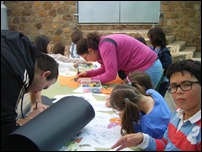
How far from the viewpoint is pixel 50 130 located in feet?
4.01

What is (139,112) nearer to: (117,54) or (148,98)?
(148,98)

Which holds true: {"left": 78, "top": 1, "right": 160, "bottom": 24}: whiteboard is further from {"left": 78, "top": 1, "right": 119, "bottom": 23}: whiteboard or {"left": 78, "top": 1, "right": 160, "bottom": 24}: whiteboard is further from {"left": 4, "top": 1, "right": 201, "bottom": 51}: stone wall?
{"left": 4, "top": 1, "right": 201, "bottom": 51}: stone wall

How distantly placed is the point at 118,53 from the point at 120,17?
14.0ft

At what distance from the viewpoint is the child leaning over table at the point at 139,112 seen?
4.89 feet

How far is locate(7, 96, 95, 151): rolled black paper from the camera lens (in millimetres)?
1173

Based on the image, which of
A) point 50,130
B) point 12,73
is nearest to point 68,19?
point 12,73

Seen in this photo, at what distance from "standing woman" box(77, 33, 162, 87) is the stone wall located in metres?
4.08

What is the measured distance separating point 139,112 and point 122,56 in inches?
37.6

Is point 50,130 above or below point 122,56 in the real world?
below

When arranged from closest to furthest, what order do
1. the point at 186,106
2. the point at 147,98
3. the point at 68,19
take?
the point at 186,106 → the point at 147,98 → the point at 68,19

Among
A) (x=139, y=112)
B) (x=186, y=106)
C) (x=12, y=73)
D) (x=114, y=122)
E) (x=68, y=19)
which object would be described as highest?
(x=68, y=19)

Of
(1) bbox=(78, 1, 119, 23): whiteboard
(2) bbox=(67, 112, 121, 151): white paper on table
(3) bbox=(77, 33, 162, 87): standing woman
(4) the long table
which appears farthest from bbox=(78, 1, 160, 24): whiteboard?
(2) bbox=(67, 112, 121, 151): white paper on table

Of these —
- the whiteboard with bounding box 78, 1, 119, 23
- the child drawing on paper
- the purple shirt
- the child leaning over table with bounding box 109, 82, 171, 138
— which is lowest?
the child drawing on paper

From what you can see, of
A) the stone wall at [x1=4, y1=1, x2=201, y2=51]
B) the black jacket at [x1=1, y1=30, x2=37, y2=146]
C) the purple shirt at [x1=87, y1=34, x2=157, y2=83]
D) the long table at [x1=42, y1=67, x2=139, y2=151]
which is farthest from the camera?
the stone wall at [x1=4, y1=1, x2=201, y2=51]
